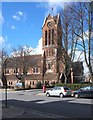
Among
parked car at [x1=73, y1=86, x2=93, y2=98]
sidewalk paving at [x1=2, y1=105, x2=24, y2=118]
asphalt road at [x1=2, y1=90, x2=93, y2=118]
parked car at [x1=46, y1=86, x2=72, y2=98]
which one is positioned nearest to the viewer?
sidewalk paving at [x1=2, y1=105, x2=24, y2=118]

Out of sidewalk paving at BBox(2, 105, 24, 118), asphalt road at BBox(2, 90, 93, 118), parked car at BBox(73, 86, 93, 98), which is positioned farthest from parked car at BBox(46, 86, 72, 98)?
sidewalk paving at BBox(2, 105, 24, 118)

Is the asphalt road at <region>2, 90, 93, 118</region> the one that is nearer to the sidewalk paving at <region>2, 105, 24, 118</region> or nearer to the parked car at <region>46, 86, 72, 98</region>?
the sidewalk paving at <region>2, 105, 24, 118</region>

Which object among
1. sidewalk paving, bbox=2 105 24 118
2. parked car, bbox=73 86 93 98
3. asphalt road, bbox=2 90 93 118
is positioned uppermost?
parked car, bbox=73 86 93 98

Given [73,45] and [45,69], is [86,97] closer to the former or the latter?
[73,45]

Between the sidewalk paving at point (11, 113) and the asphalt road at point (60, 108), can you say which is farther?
the asphalt road at point (60, 108)

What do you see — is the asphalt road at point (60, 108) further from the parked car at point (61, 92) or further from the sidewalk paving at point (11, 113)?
the parked car at point (61, 92)

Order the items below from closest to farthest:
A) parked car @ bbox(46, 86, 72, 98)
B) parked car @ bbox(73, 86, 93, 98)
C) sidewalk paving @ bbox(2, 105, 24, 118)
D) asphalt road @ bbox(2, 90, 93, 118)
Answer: sidewalk paving @ bbox(2, 105, 24, 118), asphalt road @ bbox(2, 90, 93, 118), parked car @ bbox(73, 86, 93, 98), parked car @ bbox(46, 86, 72, 98)

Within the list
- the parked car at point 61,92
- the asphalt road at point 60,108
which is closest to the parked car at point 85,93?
the parked car at point 61,92

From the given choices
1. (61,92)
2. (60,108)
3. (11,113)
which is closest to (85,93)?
(61,92)

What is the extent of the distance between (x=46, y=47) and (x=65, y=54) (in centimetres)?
3938

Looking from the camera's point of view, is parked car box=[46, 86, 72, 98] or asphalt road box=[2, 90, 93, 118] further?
parked car box=[46, 86, 72, 98]

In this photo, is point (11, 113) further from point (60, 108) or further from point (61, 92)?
point (61, 92)

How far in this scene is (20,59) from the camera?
236 feet

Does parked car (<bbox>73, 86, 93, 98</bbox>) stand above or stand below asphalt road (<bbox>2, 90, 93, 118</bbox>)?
above
